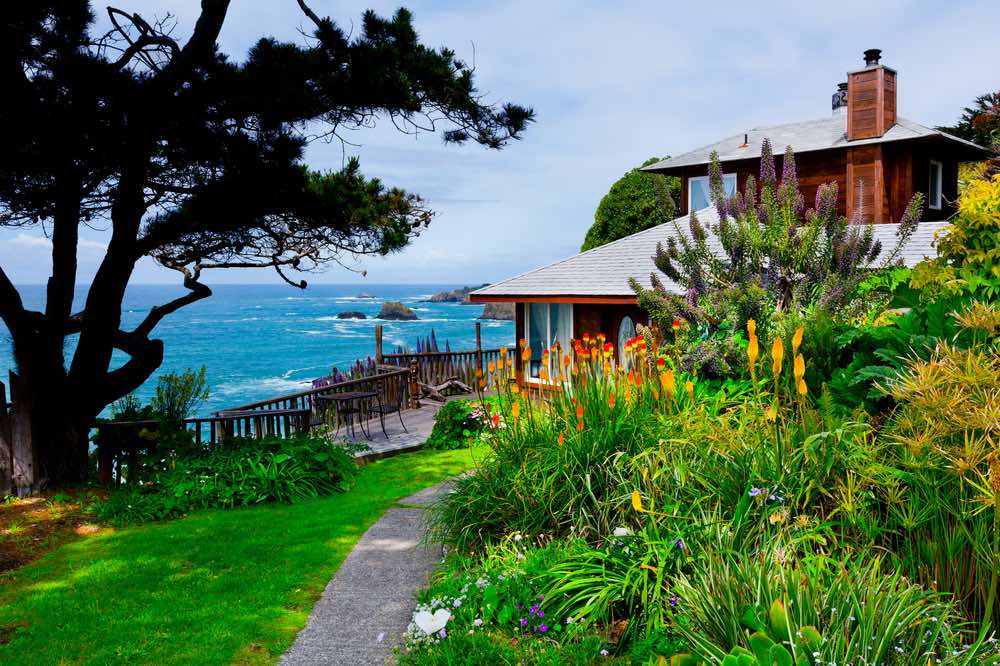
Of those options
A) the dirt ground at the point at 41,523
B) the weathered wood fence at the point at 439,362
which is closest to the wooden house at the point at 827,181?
the weathered wood fence at the point at 439,362

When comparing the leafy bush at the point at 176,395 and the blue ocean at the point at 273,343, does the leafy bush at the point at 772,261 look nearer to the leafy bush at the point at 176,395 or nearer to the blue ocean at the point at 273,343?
the leafy bush at the point at 176,395

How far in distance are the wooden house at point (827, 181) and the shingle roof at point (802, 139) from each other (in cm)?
5

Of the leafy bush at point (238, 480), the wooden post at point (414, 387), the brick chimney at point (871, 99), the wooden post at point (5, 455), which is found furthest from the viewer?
the brick chimney at point (871, 99)

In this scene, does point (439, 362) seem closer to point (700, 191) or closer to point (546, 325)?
point (546, 325)

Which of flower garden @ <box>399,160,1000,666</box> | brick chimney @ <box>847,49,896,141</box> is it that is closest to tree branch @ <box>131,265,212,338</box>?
flower garden @ <box>399,160,1000,666</box>

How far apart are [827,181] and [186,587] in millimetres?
18025

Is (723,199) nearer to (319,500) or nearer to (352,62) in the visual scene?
(352,62)

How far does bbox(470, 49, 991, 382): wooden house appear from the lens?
17.1 m

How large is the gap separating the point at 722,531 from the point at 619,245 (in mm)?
16084

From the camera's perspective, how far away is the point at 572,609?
4270 millimetres

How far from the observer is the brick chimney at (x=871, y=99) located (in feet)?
61.2

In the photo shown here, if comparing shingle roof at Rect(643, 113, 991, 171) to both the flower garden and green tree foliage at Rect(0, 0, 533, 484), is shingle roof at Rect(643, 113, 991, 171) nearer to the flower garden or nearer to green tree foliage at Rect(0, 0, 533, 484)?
green tree foliage at Rect(0, 0, 533, 484)

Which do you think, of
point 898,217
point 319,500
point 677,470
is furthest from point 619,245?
point 677,470

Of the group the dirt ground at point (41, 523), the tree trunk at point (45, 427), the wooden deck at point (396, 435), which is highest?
the tree trunk at point (45, 427)
